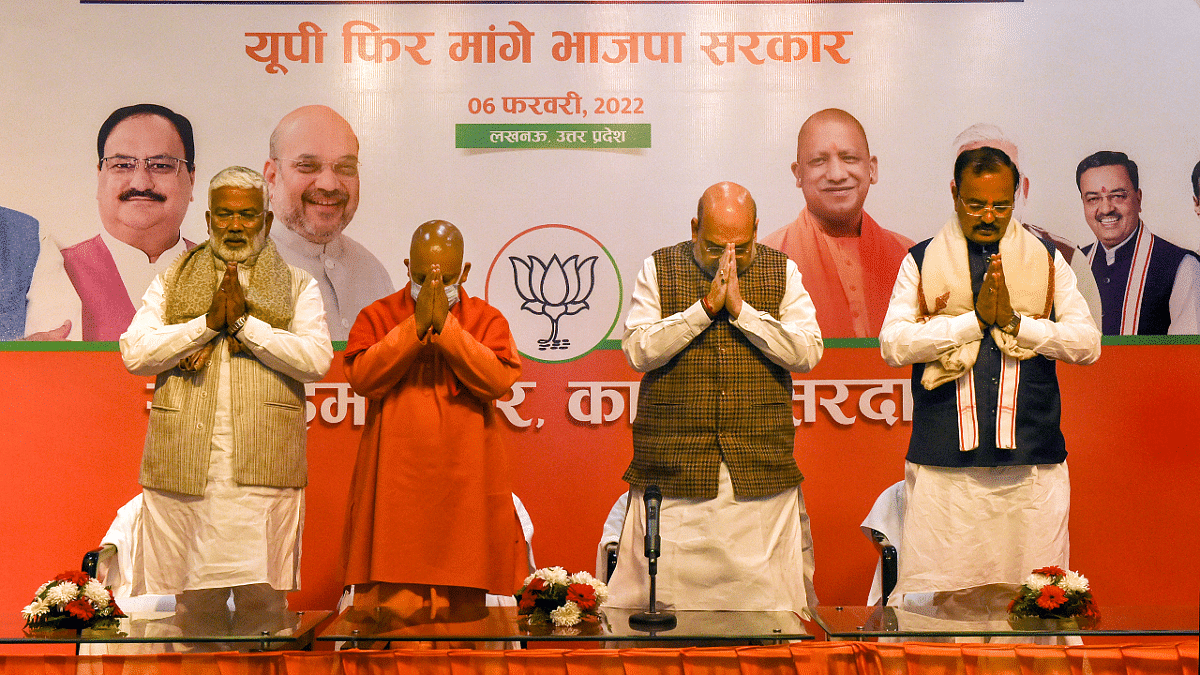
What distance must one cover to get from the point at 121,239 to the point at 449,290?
2020 mm

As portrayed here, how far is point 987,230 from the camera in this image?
12.4 ft

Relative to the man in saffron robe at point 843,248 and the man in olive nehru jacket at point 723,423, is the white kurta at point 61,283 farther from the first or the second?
the man in saffron robe at point 843,248

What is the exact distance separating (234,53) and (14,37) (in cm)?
98

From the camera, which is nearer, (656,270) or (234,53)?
(656,270)

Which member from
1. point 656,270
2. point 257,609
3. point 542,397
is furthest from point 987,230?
point 257,609

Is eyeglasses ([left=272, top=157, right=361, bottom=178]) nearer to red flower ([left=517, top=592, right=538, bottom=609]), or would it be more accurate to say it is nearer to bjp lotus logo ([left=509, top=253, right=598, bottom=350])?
bjp lotus logo ([left=509, top=253, right=598, bottom=350])

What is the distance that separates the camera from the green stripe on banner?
191 inches

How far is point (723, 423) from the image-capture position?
12.1 ft

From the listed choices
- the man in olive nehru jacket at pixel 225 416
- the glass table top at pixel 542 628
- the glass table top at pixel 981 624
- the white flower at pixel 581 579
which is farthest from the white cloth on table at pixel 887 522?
the man in olive nehru jacket at pixel 225 416

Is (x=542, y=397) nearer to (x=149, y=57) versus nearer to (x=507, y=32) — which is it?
(x=507, y=32)

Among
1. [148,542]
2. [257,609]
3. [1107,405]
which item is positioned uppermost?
[1107,405]

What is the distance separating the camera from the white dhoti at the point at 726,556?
3.65 meters

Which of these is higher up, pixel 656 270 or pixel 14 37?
pixel 14 37

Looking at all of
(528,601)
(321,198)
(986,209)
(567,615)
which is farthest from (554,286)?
(567,615)
